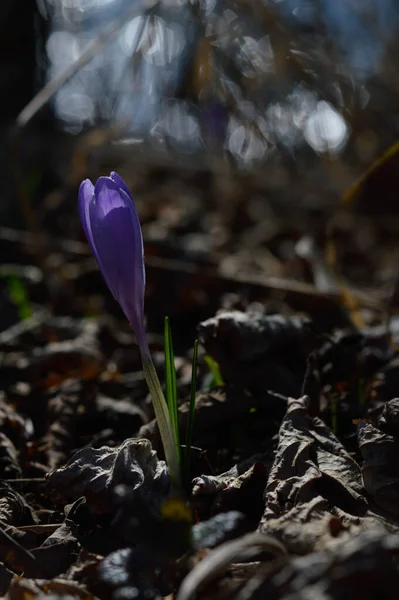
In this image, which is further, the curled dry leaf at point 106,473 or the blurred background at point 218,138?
the blurred background at point 218,138

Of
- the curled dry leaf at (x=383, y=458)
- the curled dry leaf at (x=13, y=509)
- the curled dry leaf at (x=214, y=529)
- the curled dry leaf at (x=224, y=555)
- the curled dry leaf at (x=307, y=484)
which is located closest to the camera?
the curled dry leaf at (x=224, y=555)

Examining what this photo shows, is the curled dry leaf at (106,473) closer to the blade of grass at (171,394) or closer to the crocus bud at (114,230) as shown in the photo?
the blade of grass at (171,394)

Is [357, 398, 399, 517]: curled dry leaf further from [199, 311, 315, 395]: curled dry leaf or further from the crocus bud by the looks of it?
the crocus bud

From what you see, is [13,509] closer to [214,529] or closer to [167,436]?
[167,436]

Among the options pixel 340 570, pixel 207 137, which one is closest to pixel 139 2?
pixel 207 137

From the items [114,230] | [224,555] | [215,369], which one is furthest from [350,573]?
[215,369]

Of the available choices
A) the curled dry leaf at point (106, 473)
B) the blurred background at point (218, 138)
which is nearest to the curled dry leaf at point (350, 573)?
the curled dry leaf at point (106, 473)
